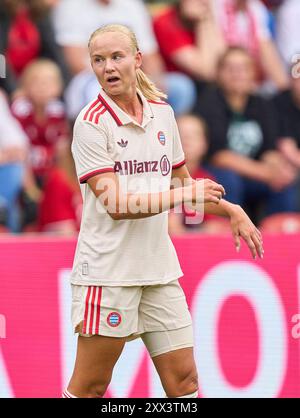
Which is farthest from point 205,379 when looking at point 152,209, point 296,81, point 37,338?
point 296,81

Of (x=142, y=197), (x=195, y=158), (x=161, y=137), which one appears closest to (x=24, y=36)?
(x=195, y=158)

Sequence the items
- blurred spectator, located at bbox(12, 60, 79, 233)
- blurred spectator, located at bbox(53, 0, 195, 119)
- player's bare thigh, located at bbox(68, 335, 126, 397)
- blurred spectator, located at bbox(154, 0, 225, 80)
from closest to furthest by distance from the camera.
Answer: player's bare thigh, located at bbox(68, 335, 126, 397)
blurred spectator, located at bbox(12, 60, 79, 233)
blurred spectator, located at bbox(53, 0, 195, 119)
blurred spectator, located at bbox(154, 0, 225, 80)

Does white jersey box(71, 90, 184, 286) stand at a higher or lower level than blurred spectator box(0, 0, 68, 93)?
lower

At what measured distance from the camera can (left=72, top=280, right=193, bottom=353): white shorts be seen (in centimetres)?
421

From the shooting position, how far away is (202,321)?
5.51 meters

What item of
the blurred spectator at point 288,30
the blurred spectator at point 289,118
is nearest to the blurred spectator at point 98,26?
the blurred spectator at point 289,118

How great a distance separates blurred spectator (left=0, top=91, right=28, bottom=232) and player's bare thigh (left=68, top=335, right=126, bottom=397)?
318 cm

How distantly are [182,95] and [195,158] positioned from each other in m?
0.67

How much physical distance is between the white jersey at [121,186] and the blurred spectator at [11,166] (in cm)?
321

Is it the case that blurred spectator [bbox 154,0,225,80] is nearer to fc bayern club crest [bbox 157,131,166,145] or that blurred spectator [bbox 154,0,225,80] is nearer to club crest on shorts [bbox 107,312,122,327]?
fc bayern club crest [bbox 157,131,166,145]

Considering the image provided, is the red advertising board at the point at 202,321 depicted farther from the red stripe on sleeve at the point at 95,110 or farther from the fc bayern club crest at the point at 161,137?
the red stripe on sleeve at the point at 95,110

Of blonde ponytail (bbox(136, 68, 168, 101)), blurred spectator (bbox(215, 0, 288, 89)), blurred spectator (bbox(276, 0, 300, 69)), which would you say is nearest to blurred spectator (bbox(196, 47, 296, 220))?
blurred spectator (bbox(215, 0, 288, 89))

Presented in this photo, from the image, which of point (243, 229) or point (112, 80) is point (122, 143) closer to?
point (112, 80)
